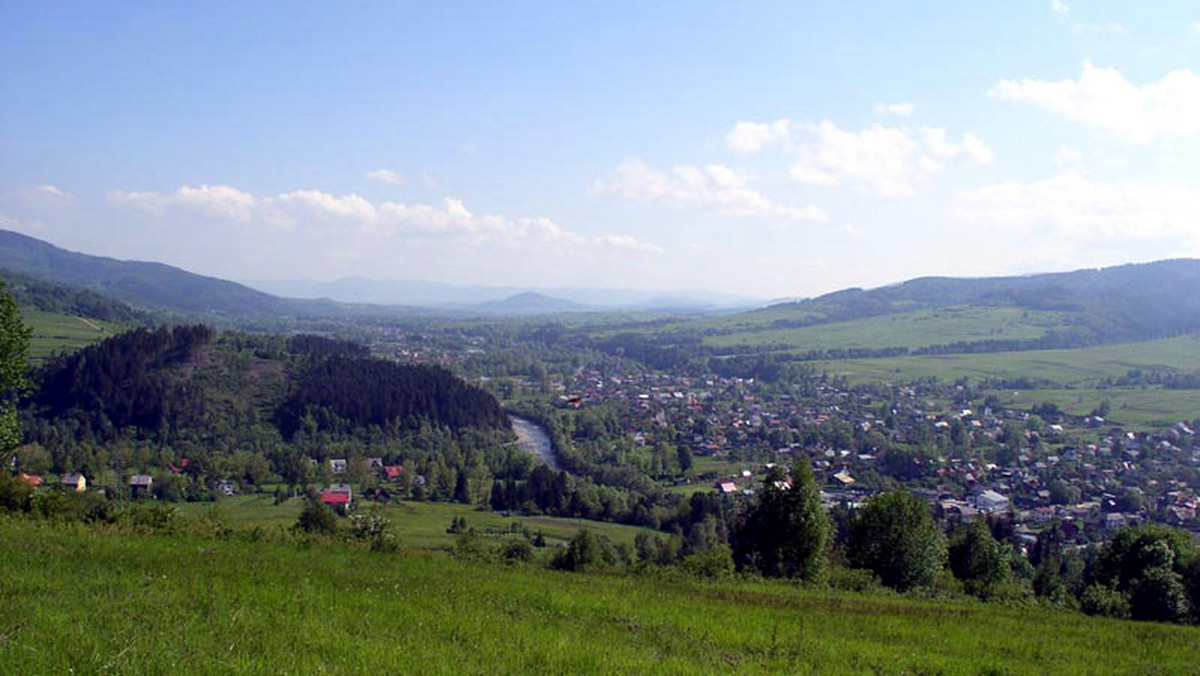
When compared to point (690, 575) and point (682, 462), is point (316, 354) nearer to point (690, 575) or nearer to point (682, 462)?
point (682, 462)

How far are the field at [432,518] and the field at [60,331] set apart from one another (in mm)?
62512

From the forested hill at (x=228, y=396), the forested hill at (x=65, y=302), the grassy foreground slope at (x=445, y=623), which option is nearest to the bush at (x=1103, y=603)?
the grassy foreground slope at (x=445, y=623)

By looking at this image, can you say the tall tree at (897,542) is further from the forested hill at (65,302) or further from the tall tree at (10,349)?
the forested hill at (65,302)

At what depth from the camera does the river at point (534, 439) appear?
83625 millimetres

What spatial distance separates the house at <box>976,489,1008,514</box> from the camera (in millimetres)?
59978

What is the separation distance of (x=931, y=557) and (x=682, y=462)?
176 ft

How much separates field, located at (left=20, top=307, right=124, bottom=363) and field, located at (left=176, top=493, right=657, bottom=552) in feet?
205

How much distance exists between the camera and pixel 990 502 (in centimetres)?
6166

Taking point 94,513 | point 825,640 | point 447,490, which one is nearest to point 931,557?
point 825,640

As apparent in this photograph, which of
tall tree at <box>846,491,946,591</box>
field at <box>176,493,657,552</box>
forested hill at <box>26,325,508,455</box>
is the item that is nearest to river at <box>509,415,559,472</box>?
forested hill at <box>26,325,508,455</box>

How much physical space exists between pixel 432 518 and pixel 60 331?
344ft

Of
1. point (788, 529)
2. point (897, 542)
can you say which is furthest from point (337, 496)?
point (897, 542)

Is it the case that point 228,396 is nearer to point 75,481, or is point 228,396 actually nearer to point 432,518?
point 75,481

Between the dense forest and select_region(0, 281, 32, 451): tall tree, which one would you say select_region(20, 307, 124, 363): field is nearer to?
the dense forest
